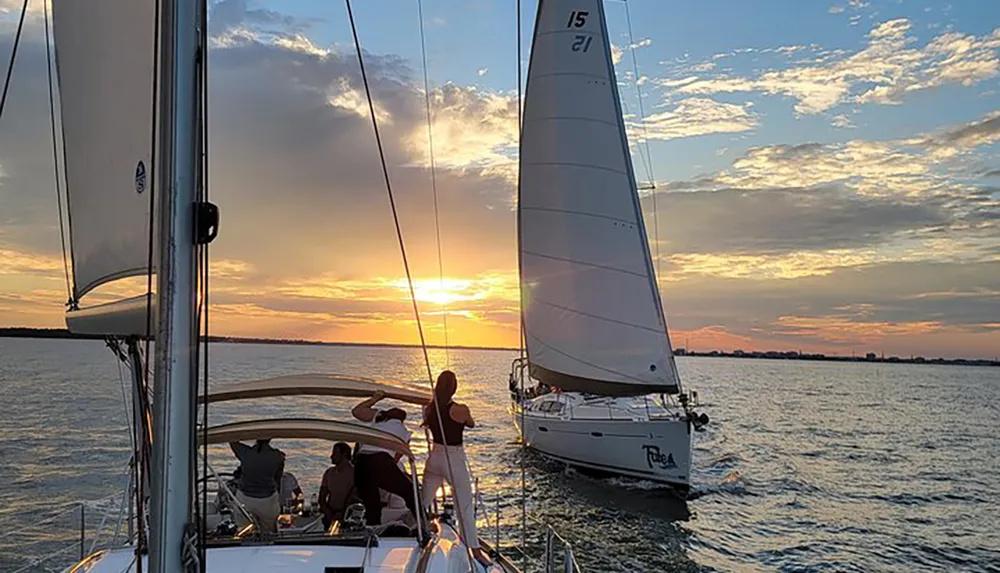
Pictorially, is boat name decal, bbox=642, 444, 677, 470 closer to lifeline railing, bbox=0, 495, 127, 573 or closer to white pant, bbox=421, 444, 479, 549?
lifeline railing, bbox=0, 495, 127, 573

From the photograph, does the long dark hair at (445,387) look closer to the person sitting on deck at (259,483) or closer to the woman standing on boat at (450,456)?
the woman standing on boat at (450,456)

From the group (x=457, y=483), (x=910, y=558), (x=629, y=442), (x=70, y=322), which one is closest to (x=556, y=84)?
(x=629, y=442)

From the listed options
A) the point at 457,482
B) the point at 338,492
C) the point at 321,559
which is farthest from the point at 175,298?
the point at 338,492

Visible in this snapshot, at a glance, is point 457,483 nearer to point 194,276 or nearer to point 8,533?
point 194,276

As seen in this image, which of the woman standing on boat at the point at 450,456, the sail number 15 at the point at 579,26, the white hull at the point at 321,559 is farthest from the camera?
the sail number 15 at the point at 579,26

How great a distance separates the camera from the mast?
2426mm

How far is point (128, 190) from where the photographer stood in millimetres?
3086

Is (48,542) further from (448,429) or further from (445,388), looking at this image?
(445,388)

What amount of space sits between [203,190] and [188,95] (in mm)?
330

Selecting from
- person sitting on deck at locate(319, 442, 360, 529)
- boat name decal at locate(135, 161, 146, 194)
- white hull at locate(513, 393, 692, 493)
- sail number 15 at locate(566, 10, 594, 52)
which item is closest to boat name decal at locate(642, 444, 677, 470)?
white hull at locate(513, 393, 692, 493)

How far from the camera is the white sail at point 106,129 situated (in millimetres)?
2953

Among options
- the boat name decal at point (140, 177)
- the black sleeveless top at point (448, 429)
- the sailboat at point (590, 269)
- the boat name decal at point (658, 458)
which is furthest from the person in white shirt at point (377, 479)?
the boat name decal at point (658, 458)

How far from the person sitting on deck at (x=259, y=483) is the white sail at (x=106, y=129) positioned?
131 inches

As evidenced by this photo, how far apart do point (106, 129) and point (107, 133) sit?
0.03 metres
